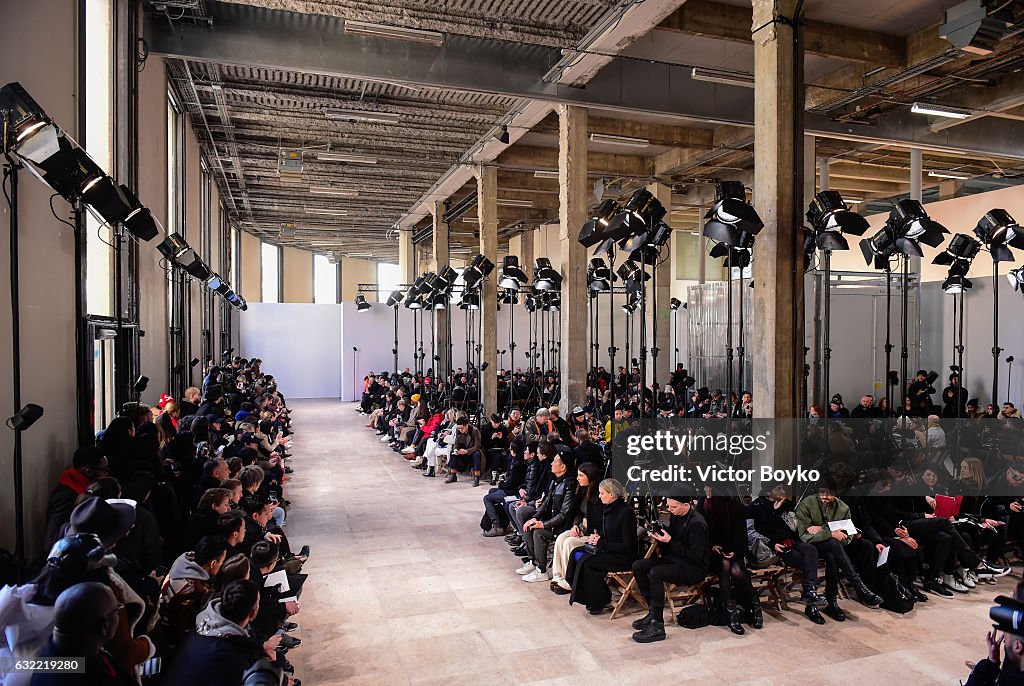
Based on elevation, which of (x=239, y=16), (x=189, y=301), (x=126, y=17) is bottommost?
(x=189, y=301)

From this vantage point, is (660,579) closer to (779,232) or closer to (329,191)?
(779,232)

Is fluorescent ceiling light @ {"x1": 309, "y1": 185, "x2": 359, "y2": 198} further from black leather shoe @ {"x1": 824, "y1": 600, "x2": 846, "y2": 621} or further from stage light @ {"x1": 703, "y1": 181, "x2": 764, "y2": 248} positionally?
black leather shoe @ {"x1": 824, "y1": 600, "x2": 846, "y2": 621}

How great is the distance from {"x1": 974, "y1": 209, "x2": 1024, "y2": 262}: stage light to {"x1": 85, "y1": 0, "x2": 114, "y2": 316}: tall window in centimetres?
886

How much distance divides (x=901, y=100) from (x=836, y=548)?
26.2 ft

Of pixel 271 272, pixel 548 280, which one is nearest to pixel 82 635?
pixel 548 280

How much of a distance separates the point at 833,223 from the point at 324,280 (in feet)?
88.5

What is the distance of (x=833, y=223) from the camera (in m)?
6.21

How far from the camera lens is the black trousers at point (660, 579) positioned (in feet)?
15.0

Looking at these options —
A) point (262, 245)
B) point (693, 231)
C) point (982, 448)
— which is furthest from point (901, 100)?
point (262, 245)

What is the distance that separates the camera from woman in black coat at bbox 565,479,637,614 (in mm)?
4945

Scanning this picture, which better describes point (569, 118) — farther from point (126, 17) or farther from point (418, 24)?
point (126, 17)

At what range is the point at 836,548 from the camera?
5070mm

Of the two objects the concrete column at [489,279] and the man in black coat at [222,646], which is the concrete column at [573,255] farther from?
the man in black coat at [222,646]

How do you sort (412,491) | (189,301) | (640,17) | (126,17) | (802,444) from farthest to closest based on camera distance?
(189,301)
(412,491)
(640,17)
(126,17)
(802,444)
